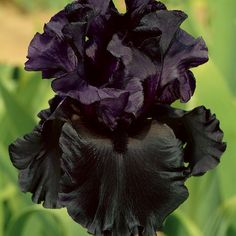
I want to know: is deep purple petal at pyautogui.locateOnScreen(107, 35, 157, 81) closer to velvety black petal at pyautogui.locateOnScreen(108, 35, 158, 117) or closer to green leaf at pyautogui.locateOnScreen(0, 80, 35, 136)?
velvety black petal at pyautogui.locateOnScreen(108, 35, 158, 117)

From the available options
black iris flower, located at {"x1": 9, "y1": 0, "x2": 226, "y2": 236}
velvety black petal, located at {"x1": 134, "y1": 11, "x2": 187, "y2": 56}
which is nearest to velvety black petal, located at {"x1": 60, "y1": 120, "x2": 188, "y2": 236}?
black iris flower, located at {"x1": 9, "y1": 0, "x2": 226, "y2": 236}

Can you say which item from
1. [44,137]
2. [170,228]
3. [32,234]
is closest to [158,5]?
[44,137]

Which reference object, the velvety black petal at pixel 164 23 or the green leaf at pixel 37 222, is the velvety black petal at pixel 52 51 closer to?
the velvety black petal at pixel 164 23

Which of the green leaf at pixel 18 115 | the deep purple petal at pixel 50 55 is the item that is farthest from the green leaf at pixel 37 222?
the deep purple petal at pixel 50 55

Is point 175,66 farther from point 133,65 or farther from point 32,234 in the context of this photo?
point 32,234

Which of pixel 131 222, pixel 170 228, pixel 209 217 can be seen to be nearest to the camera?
pixel 131 222

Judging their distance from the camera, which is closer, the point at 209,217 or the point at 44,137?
the point at 44,137

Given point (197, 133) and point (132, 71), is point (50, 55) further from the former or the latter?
point (197, 133)
